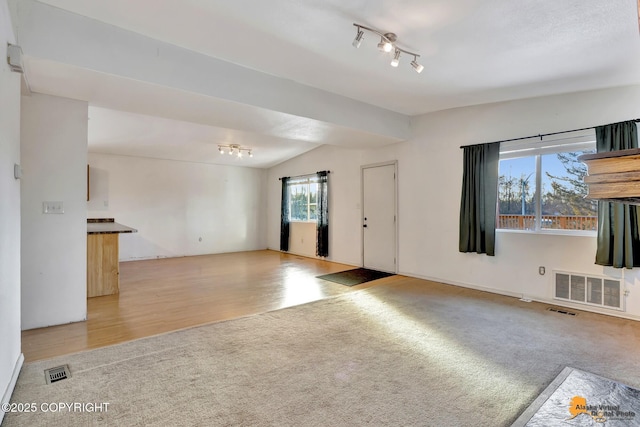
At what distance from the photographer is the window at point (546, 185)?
3.81 m

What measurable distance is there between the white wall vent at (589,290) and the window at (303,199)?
16.8 ft

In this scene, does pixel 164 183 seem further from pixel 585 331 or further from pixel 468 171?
pixel 585 331

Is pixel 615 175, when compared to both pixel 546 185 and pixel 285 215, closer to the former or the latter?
pixel 546 185

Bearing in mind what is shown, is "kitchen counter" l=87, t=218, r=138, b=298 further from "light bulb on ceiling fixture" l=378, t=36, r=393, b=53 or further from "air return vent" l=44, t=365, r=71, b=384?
"light bulb on ceiling fixture" l=378, t=36, r=393, b=53

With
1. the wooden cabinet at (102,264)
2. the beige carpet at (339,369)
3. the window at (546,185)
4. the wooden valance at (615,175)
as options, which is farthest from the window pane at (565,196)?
the wooden cabinet at (102,264)

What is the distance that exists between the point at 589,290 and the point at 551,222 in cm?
90

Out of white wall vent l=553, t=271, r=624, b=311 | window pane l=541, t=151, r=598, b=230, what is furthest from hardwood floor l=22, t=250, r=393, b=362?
window pane l=541, t=151, r=598, b=230

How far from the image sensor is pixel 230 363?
2.41 m

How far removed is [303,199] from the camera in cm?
832

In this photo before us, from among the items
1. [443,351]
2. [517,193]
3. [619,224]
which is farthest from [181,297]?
[619,224]

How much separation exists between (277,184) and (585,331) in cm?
739

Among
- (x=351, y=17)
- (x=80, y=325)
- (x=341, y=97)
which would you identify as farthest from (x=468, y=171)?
(x=80, y=325)

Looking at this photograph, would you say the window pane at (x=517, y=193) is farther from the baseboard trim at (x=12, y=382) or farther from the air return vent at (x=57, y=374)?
the baseboard trim at (x=12, y=382)

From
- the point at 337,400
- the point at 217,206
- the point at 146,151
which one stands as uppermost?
the point at 146,151
